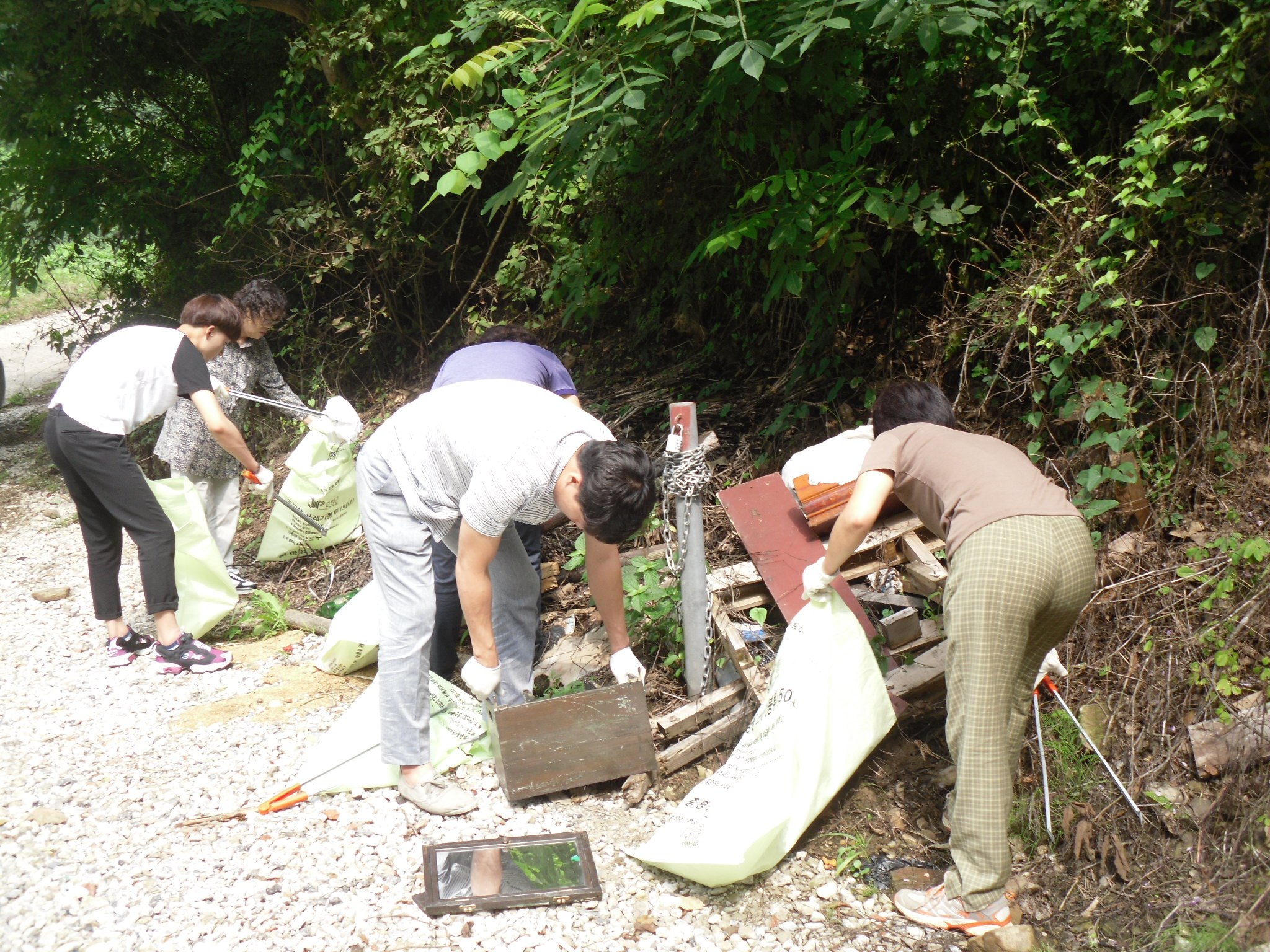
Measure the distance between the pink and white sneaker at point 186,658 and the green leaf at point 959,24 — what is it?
3851 mm

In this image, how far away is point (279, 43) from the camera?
746cm

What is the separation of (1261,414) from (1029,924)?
188 centimetres

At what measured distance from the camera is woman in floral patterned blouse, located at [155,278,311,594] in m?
4.67

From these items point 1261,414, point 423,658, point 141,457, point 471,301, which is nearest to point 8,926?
point 423,658

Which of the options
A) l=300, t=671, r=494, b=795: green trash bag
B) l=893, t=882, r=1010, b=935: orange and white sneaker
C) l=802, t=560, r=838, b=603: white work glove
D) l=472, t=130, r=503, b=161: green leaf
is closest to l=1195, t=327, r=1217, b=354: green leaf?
l=802, t=560, r=838, b=603: white work glove

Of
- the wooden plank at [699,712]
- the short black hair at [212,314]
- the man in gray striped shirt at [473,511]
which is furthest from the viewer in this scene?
the short black hair at [212,314]

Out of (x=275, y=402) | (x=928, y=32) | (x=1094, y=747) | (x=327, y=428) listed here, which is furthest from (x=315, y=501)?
(x=1094, y=747)

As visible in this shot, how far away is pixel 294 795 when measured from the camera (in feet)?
9.93

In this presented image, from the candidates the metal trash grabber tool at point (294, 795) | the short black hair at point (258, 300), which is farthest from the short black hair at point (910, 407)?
the short black hair at point (258, 300)

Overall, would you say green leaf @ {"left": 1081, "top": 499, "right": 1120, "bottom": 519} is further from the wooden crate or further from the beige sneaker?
the beige sneaker

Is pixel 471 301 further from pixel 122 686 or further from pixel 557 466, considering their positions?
pixel 557 466

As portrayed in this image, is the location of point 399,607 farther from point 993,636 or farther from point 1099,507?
point 1099,507

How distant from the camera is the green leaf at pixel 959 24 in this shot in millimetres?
2744

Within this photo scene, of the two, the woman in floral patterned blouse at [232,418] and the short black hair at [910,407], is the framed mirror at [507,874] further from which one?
the woman in floral patterned blouse at [232,418]
